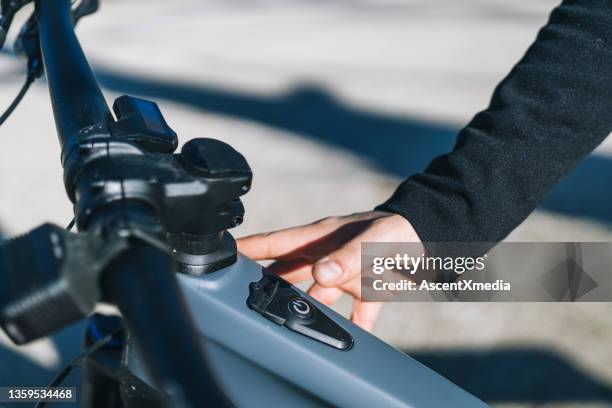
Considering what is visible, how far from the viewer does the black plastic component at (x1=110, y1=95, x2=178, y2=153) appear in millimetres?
710

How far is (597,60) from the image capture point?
1.13 meters

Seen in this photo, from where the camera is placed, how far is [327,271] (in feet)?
3.35

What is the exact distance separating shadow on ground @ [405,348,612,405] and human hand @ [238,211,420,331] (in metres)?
0.88

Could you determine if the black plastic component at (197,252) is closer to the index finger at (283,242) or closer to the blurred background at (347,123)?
the index finger at (283,242)

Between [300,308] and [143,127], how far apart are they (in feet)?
0.89

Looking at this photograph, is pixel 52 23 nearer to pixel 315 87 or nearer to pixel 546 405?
pixel 546 405

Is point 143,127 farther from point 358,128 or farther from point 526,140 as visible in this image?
point 358,128

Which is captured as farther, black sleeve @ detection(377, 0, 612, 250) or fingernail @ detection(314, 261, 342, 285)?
black sleeve @ detection(377, 0, 612, 250)

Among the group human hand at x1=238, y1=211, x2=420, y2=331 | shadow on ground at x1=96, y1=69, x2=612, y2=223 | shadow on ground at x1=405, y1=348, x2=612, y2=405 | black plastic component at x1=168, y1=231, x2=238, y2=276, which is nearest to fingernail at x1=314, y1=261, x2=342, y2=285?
human hand at x1=238, y1=211, x2=420, y2=331

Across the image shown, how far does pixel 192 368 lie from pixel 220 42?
4068 mm

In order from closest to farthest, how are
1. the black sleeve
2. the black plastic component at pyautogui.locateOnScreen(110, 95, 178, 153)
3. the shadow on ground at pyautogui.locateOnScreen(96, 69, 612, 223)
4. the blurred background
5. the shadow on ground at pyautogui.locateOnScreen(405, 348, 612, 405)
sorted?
the black plastic component at pyautogui.locateOnScreen(110, 95, 178, 153)
the black sleeve
the shadow on ground at pyautogui.locateOnScreen(405, 348, 612, 405)
the blurred background
the shadow on ground at pyautogui.locateOnScreen(96, 69, 612, 223)

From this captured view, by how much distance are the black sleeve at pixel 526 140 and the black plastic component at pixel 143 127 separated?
49 cm

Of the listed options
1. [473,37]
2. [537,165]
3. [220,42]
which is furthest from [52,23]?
[473,37]

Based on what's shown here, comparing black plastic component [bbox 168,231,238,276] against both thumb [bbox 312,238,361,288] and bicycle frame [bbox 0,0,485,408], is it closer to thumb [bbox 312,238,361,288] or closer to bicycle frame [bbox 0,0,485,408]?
bicycle frame [bbox 0,0,485,408]
